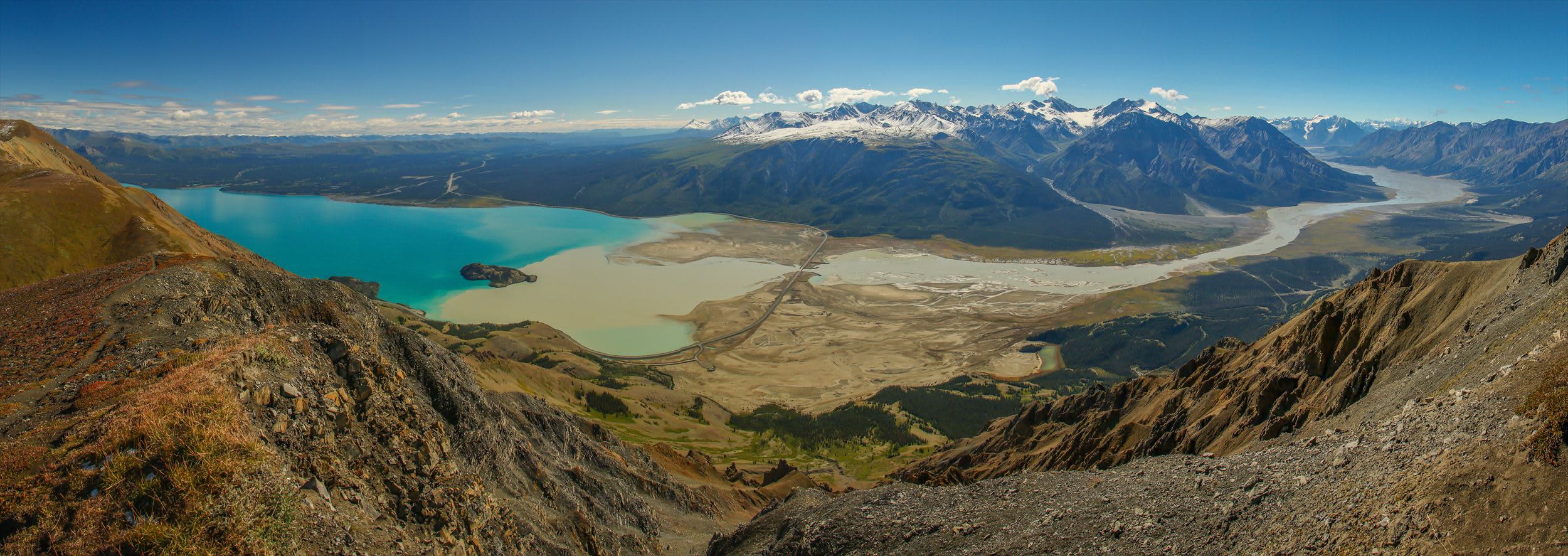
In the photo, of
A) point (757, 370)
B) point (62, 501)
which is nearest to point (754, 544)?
point (62, 501)

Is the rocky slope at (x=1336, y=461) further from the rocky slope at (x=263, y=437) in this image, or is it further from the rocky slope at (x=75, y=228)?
the rocky slope at (x=75, y=228)

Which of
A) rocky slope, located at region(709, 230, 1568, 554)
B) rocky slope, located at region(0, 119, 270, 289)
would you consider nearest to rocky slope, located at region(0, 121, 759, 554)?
rocky slope, located at region(709, 230, 1568, 554)

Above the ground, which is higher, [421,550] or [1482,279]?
[1482,279]

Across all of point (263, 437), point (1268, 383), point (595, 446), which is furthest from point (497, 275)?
point (1268, 383)

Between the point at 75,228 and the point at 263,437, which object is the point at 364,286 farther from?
the point at 263,437

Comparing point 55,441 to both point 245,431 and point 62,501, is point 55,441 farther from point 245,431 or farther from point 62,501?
point 245,431

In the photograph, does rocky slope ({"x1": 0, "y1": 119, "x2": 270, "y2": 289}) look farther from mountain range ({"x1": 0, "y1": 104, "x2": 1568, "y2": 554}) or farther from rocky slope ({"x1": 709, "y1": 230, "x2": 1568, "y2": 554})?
rocky slope ({"x1": 709, "y1": 230, "x2": 1568, "y2": 554})
